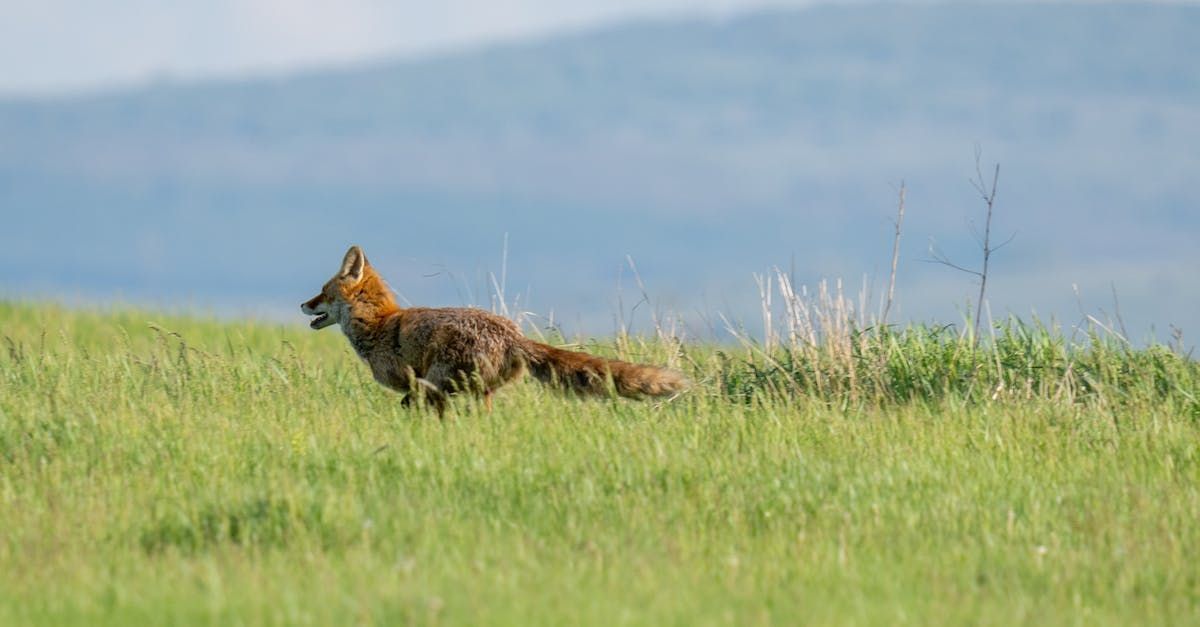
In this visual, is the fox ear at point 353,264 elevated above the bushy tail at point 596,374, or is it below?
above

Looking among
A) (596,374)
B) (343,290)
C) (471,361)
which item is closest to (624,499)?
(596,374)

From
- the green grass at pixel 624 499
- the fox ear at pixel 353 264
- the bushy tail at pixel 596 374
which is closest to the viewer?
the green grass at pixel 624 499

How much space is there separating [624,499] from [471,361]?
2.47m

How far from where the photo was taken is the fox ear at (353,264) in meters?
9.85

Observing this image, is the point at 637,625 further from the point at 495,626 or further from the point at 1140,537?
the point at 1140,537

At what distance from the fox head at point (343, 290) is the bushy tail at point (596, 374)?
1.51 m

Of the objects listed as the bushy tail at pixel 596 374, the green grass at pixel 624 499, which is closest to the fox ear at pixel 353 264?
the green grass at pixel 624 499

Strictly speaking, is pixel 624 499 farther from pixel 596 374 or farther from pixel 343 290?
pixel 343 290

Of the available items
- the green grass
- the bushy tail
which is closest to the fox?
the bushy tail

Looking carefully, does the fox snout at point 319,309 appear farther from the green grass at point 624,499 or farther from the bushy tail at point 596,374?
the bushy tail at point 596,374

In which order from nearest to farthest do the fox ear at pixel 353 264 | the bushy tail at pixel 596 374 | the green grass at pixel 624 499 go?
1. the green grass at pixel 624 499
2. the bushy tail at pixel 596 374
3. the fox ear at pixel 353 264

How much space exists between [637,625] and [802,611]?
2.14 ft

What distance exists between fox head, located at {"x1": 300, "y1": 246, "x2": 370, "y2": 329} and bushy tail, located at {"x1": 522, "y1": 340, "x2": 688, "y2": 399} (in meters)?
1.51

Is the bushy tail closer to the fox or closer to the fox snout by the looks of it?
the fox
